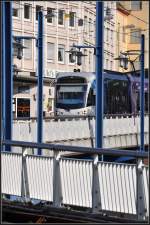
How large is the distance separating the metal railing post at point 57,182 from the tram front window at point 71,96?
25.5m

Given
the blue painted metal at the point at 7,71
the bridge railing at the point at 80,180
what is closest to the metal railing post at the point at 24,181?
the bridge railing at the point at 80,180

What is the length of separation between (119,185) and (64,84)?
2734 cm

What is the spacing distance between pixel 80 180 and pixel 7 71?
517 cm

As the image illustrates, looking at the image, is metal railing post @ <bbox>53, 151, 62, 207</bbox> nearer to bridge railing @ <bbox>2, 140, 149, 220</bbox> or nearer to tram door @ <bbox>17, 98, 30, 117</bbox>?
bridge railing @ <bbox>2, 140, 149, 220</bbox>

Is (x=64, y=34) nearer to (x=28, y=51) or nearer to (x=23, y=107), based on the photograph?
(x=28, y=51)

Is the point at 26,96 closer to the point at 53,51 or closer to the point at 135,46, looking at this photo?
the point at 53,51

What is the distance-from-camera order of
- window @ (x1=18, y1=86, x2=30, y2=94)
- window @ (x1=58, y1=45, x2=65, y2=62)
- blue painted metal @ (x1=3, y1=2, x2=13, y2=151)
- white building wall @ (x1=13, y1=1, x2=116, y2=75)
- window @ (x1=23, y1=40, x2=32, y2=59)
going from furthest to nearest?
window @ (x1=58, y1=45, x2=65, y2=62) → window @ (x1=23, y1=40, x2=32, y2=59) → white building wall @ (x1=13, y1=1, x2=116, y2=75) → window @ (x1=18, y1=86, x2=30, y2=94) → blue painted metal @ (x1=3, y1=2, x2=13, y2=151)

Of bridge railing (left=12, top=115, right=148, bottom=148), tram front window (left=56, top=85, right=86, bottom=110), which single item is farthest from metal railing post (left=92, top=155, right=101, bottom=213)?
tram front window (left=56, top=85, right=86, bottom=110)

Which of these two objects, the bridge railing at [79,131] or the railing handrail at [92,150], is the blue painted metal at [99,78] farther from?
the railing handrail at [92,150]

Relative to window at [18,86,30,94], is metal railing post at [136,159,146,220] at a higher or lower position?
lower

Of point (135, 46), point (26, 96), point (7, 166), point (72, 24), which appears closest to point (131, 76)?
point (26, 96)

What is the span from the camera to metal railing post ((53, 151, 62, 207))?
997cm

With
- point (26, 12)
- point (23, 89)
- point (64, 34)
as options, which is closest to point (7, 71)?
point (23, 89)

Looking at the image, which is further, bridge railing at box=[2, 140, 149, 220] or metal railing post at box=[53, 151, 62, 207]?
metal railing post at box=[53, 151, 62, 207]
